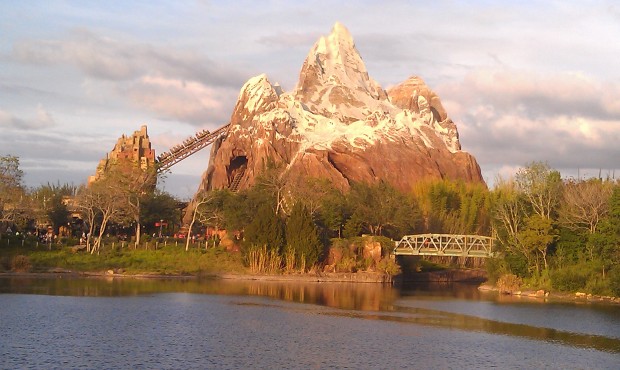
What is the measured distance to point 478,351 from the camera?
3891 cm

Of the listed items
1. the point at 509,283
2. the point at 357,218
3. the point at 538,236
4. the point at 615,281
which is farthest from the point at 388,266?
the point at 615,281

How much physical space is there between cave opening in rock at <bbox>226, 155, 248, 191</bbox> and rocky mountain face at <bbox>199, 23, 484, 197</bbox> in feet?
0.51

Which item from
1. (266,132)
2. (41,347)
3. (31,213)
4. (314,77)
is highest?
(314,77)

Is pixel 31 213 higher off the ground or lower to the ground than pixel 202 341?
higher

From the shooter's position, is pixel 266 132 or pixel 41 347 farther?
pixel 266 132

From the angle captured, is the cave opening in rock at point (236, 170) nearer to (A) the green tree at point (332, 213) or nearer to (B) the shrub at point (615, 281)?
(A) the green tree at point (332, 213)

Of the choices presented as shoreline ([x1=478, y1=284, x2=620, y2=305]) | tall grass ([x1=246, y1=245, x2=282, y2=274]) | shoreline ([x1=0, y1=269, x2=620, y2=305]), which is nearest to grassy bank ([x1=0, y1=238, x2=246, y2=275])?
shoreline ([x1=0, y1=269, x2=620, y2=305])

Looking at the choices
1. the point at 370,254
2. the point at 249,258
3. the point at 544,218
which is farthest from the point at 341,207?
the point at 544,218

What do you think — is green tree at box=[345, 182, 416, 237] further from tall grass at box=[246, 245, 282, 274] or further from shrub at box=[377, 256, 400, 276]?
tall grass at box=[246, 245, 282, 274]

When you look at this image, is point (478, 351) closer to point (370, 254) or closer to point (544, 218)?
point (544, 218)

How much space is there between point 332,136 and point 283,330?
7890 cm

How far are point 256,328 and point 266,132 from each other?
76547 mm

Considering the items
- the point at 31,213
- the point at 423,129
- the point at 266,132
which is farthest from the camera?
the point at 423,129

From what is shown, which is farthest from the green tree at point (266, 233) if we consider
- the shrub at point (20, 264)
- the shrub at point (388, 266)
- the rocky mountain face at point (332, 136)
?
the rocky mountain face at point (332, 136)
